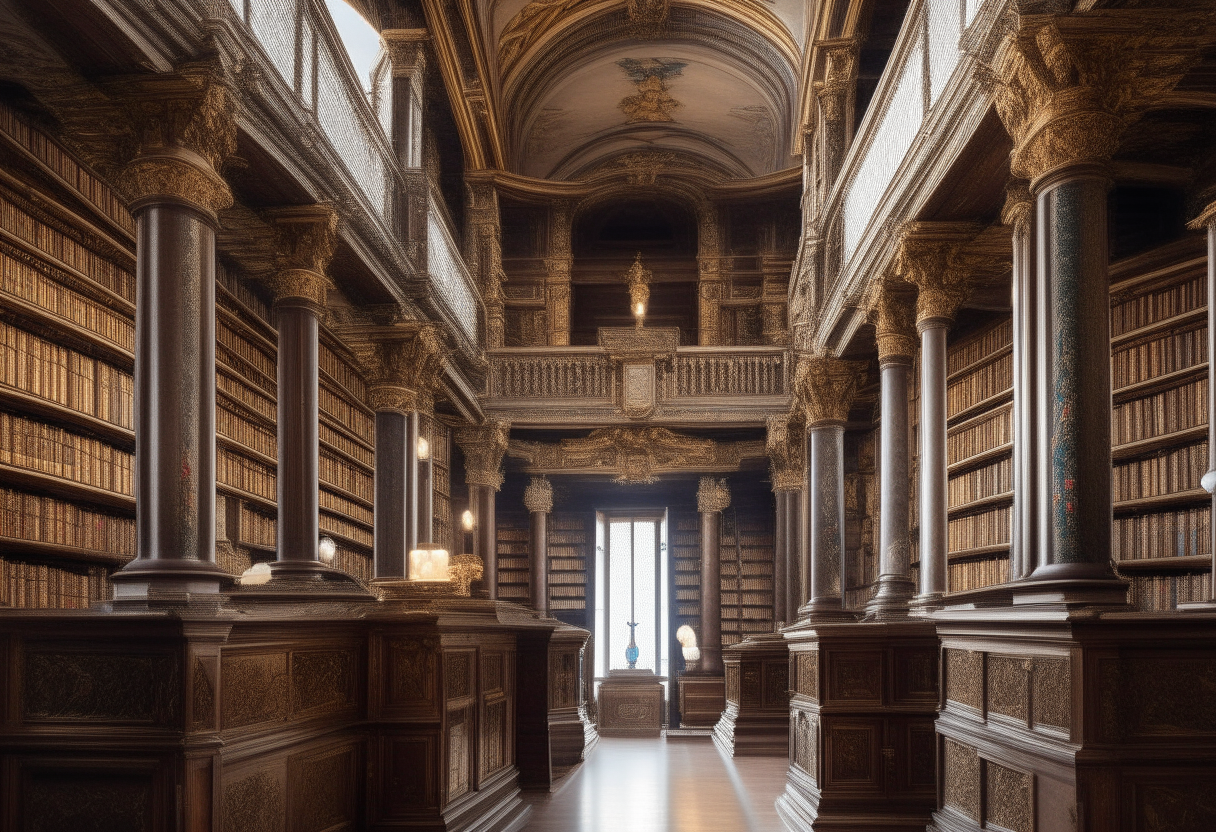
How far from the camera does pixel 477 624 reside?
18.8ft

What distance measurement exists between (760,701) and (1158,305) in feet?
18.7

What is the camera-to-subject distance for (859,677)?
6.23 metres

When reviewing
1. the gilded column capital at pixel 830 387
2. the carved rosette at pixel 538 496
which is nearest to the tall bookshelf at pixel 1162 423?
the gilded column capital at pixel 830 387

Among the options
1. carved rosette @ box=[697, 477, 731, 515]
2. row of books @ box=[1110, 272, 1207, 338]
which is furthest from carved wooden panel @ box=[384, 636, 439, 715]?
carved rosette @ box=[697, 477, 731, 515]

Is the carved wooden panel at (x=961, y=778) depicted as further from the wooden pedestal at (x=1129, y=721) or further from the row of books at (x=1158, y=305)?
the row of books at (x=1158, y=305)

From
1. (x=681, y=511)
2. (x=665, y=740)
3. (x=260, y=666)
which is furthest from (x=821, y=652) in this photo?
(x=681, y=511)

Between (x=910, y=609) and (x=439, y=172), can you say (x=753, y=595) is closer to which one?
(x=439, y=172)

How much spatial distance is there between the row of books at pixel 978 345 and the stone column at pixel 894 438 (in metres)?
1.05

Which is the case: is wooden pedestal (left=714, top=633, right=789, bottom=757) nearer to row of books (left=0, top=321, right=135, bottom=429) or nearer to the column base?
A: the column base

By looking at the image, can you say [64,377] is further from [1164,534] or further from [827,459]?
[827,459]

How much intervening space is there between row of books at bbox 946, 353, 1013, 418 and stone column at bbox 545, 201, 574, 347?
23.3 feet

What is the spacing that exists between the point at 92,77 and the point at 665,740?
9159 mm

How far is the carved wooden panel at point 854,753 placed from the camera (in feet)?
20.2

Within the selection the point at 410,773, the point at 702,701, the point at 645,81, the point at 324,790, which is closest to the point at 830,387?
the point at 702,701
